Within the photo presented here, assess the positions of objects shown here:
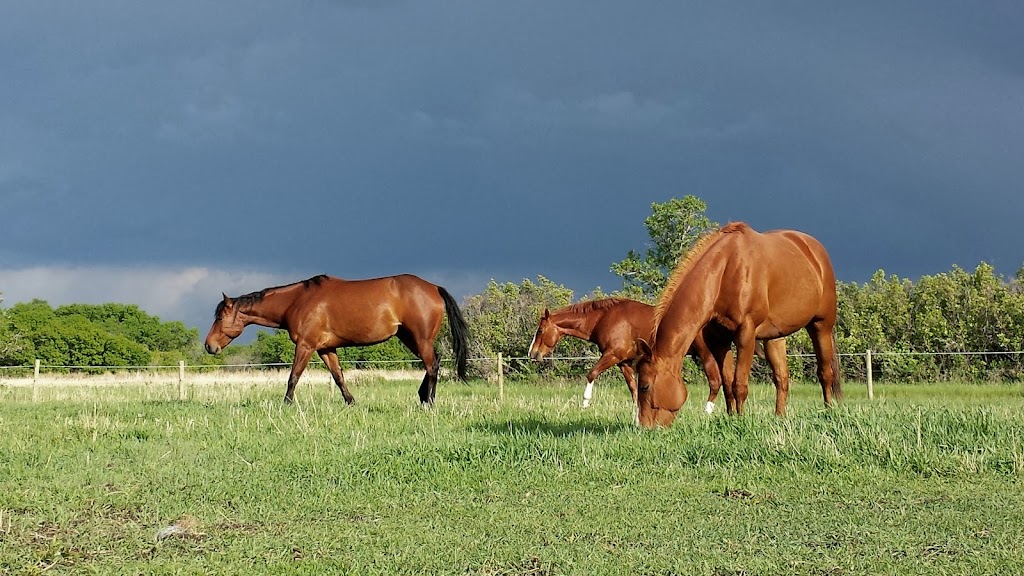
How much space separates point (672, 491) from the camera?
18.0 feet

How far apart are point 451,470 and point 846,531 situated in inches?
115

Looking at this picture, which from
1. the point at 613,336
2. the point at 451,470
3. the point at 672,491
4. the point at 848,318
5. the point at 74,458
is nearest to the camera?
the point at 672,491

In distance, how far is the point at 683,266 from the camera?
7.70 m

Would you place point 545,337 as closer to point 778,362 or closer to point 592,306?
point 592,306

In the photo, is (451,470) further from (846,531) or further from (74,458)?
(74,458)

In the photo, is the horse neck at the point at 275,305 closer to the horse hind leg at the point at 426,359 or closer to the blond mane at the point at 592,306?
the horse hind leg at the point at 426,359

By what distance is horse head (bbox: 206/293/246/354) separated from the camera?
44.7 feet

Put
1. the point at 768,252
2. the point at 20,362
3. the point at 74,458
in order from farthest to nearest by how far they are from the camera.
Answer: the point at 20,362
the point at 768,252
the point at 74,458

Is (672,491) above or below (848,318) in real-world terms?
below

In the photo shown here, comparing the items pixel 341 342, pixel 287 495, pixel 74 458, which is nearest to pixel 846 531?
pixel 287 495

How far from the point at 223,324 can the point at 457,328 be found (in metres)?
3.96

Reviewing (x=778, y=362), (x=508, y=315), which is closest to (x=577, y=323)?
(x=778, y=362)

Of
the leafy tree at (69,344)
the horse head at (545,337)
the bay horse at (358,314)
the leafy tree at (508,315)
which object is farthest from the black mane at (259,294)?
the leafy tree at (69,344)

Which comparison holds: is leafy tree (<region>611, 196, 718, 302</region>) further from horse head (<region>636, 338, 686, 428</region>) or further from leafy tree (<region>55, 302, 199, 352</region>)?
leafy tree (<region>55, 302, 199, 352</region>)
